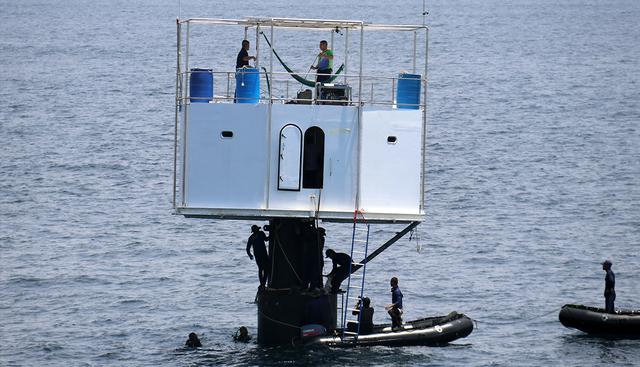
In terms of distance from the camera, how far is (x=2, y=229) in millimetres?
70000

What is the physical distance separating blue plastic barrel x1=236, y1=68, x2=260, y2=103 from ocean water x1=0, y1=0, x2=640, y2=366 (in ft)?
23.8

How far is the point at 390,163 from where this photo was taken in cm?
4119

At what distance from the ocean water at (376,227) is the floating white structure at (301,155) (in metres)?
4.39

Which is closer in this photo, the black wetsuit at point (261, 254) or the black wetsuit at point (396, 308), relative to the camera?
the black wetsuit at point (261, 254)

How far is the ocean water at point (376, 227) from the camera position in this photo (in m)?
47.8

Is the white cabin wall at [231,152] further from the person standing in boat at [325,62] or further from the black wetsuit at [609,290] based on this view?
the black wetsuit at [609,290]

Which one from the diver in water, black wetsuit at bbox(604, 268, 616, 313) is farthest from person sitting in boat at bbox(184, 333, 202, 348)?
black wetsuit at bbox(604, 268, 616, 313)

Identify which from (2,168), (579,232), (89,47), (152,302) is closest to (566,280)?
(579,232)

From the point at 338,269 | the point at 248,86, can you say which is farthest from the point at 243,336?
the point at 248,86

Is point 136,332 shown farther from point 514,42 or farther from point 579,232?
point 514,42

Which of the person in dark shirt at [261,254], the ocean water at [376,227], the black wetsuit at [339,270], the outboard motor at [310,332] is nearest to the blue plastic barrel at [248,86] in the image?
the person in dark shirt at [261,254]

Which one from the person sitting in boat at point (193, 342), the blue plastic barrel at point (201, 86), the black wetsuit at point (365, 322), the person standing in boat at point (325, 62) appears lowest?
the person sitting in boat at point (193, 342)

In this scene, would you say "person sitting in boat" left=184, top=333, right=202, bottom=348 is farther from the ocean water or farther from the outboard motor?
the outboard motor

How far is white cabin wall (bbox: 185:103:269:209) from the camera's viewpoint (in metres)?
40.6
